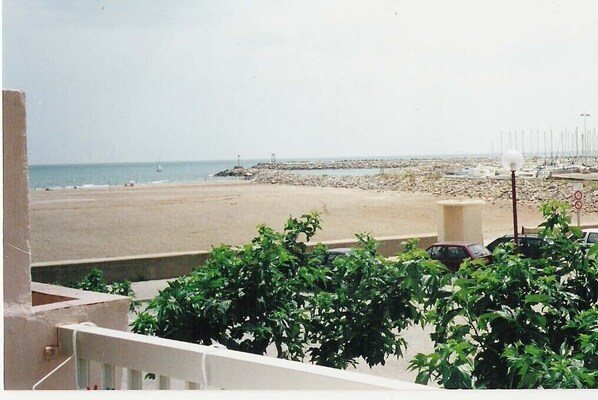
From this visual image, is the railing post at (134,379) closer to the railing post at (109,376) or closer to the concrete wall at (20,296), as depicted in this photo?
the railing post at (109,376)

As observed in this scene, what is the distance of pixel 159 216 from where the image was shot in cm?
739

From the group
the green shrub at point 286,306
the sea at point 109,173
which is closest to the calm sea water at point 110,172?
the sea at point 109,173

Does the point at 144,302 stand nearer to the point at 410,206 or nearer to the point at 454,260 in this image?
the point at 454,260

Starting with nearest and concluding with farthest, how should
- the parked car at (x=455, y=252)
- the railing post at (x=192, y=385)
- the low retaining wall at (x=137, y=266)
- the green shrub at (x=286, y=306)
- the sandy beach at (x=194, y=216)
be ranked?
1. the railing post at (x=192, y=385)
2. the green shrub at (x=286, y=306)
3. the parked car at (x=455, y=252)
4. the low retaining wall at (x=137, y=266)
5. the sandy beach at (x=194, y=216)

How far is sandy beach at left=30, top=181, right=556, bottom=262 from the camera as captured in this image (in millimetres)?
5445

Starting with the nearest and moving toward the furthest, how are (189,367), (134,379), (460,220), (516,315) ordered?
(189,367) < (134,379) < (516,315) < (460,220)

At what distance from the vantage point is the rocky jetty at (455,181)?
3527 mm

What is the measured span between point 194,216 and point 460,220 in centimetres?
337

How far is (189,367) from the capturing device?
52.9 inches

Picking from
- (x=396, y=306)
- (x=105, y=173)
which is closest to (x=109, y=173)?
(x=105, y=173)

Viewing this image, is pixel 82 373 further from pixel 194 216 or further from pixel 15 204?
pixel 194 216

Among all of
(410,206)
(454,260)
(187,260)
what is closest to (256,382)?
(454,260)

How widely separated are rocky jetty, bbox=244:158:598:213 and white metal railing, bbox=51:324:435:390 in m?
2.11

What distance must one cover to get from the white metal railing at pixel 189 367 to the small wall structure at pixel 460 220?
366 cm
